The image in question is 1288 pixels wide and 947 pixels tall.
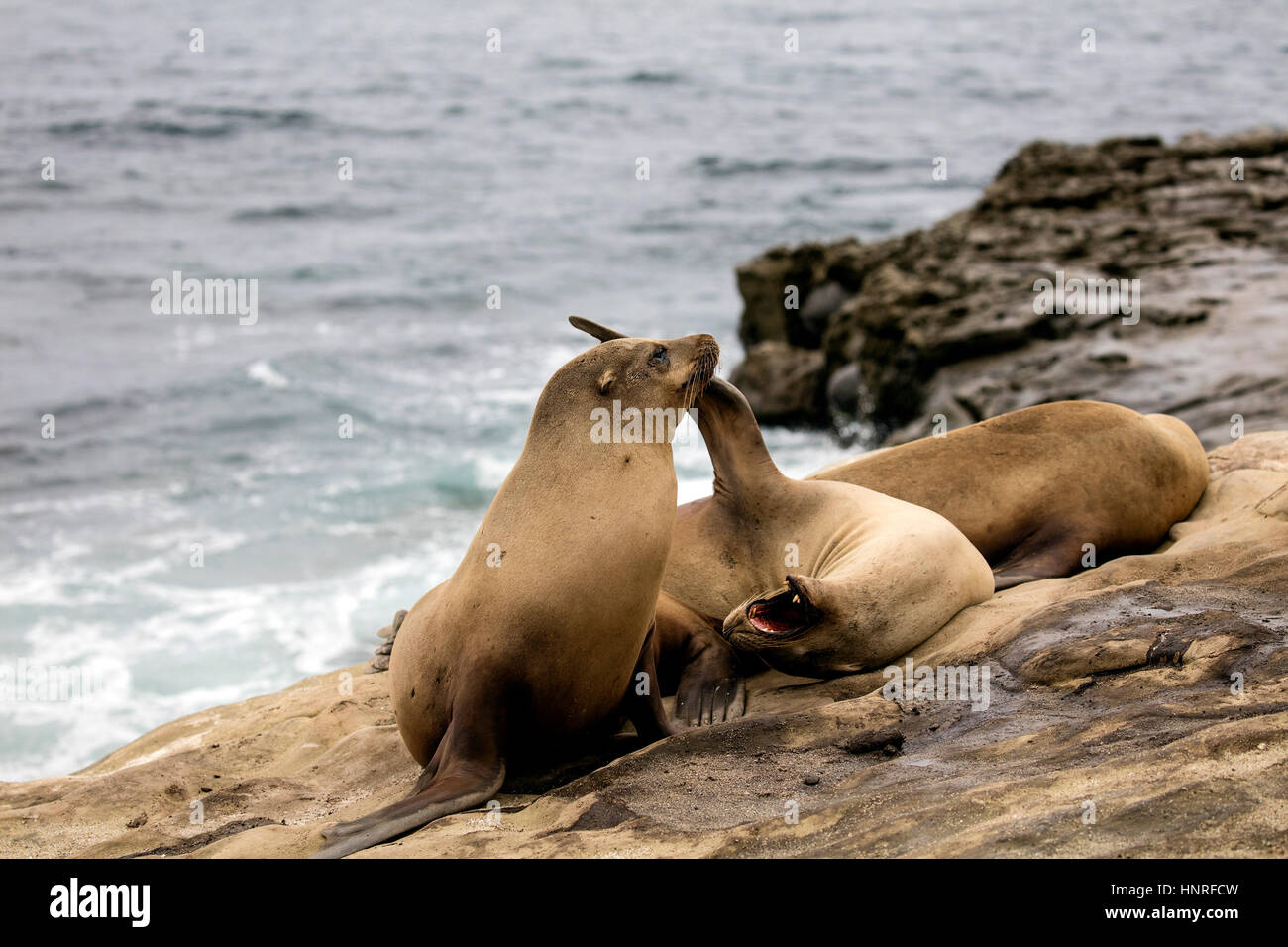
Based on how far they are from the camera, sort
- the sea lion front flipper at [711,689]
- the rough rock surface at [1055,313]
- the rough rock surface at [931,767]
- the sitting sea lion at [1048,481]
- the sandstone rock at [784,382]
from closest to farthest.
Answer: the rough rock surface at [931,767], the sea lion front flipper at [711,689], the sitting sea lion at [1048,481], the rough rock surface at [1055,313], the sandstone rock at [784,382]

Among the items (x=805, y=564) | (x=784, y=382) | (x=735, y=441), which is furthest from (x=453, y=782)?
(x=784, y=382)

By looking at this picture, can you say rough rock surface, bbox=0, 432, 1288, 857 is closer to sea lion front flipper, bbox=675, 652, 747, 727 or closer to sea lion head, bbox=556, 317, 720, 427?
sea lion front flipper, bbox=675, 652, 747, 727

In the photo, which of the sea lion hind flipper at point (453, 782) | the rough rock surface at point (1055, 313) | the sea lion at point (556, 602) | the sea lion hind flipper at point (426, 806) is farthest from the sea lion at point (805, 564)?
the rough rock surface at point (1055, 313)

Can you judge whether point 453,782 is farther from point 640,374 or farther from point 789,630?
point 640,374

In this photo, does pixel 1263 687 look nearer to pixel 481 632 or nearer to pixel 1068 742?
pixel 1068 742

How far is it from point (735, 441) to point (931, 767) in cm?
199

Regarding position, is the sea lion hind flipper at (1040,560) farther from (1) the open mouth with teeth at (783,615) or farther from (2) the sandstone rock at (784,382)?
(2) the sandstone rock at (784,382)

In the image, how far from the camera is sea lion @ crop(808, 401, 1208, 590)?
17.4 ft

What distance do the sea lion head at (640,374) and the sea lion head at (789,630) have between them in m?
0.70

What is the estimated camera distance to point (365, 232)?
23297 millimetres

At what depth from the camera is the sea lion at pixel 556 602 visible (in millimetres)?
3770

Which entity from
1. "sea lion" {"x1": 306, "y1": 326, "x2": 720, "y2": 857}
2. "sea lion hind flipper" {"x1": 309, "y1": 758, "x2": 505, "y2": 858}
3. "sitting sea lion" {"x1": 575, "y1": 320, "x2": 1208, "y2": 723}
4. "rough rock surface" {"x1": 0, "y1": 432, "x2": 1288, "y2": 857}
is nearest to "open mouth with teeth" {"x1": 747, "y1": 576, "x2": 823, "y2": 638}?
"rough rock surface" {"x1": 0, "y1": 432, "x2": 1288, "y2": 857}

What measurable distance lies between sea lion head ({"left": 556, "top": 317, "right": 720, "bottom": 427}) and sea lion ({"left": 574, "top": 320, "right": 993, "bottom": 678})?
357mm

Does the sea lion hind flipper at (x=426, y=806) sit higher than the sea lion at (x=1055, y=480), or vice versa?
the sea lion at (x=1055, y=480)
